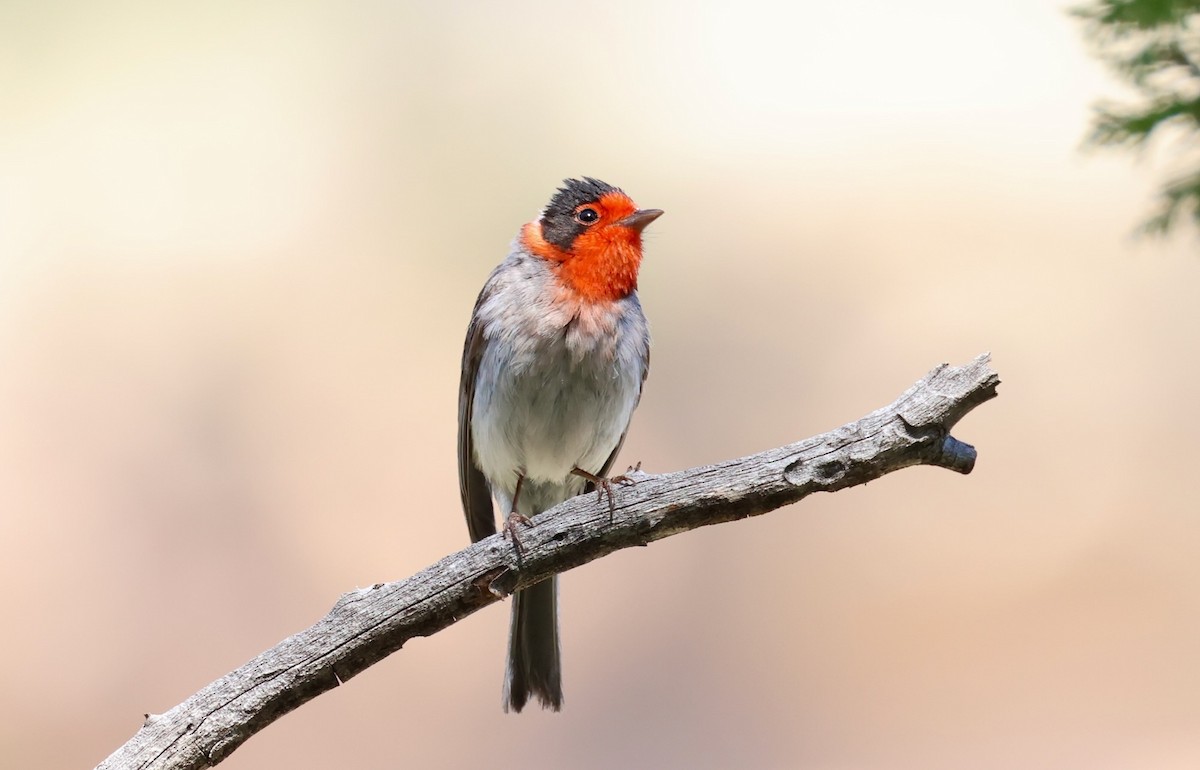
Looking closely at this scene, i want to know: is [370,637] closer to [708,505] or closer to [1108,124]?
[708,505]

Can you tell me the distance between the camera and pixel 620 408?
402 centimetres

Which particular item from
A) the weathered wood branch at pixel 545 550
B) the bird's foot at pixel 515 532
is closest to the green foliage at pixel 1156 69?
the weathered wood branch at pixel 545 550

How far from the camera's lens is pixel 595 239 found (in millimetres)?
4016

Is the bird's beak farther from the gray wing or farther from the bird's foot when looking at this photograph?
the bird's foot

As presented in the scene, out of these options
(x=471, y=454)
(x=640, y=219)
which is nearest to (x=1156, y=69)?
(x=640, y=219)

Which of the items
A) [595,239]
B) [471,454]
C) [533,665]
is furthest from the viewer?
[471,454]

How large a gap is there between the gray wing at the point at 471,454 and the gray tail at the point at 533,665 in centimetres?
45

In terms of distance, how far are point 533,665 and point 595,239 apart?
5.28ft

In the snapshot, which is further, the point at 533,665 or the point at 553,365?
the point at 533,665

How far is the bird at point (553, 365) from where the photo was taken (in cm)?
389

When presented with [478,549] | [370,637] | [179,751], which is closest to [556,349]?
[478,549]

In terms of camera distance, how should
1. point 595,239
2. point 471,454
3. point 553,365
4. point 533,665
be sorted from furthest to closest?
point 471,454 → point 533,665 → point 595,239 → point 553,365

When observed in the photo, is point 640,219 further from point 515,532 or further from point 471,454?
point 515,532

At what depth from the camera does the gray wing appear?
13.9ft
